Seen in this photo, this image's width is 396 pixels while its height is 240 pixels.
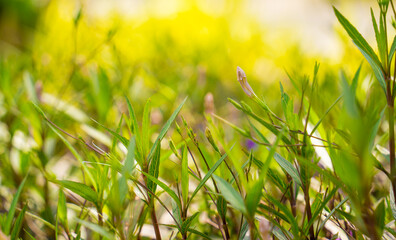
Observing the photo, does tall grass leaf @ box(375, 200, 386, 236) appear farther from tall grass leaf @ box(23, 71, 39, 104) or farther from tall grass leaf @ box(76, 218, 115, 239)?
tall grass leaf @ box(23, 71, 39, 104)

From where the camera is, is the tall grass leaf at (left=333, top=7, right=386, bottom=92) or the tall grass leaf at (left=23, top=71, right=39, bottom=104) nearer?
the tall grass leaf at (left=333, top=7, right=386, bottom=92)

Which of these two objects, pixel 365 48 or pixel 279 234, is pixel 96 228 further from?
pixel 365 48

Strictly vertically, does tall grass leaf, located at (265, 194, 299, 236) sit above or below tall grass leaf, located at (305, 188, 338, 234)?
below

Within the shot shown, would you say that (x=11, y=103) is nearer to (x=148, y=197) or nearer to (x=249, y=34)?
(x=148, y=197)

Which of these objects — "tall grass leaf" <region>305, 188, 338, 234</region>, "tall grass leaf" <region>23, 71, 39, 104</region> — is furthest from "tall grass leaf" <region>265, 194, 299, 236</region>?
"tall grass leaf" <region>23, 71, 39, 104</region>

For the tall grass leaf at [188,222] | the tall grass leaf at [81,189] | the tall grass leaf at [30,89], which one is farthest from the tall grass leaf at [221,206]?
the tall grass leaf at [30,89]

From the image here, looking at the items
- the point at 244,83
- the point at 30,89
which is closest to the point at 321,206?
the point at 244,83

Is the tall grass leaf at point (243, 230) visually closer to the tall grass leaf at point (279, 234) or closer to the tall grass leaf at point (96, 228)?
the tall grass leaf at point (279, 234)

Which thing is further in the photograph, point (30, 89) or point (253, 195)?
point (30, 89)

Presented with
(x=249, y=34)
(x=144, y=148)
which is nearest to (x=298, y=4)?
(x=249, y=34)
